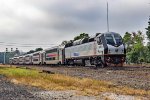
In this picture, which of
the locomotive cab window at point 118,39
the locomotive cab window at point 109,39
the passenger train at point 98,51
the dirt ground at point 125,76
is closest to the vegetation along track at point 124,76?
the dirt ground at point 125,76

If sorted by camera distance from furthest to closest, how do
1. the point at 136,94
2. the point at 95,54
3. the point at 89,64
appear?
the point at 89,64
the point at 95,54
the point at 136,94

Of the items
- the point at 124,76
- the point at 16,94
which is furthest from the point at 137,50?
the point at 16,94

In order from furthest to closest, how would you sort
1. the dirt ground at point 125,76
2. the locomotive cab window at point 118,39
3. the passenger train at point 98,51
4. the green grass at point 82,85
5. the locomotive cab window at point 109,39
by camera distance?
the locomotive cab window at point 118,39 < the locomotive cab window at point 109,39 < the passenger train at point 98,51 < the dirt ground at point 125,76 < the green grass at point 82,85

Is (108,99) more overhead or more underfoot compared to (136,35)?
more underfoot

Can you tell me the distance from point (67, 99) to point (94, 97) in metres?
1.25

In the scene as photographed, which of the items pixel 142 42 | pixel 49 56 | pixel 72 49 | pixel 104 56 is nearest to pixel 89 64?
pixel 104 56

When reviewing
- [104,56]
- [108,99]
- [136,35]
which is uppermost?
[136,35]

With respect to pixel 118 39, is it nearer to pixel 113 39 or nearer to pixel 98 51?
pixel 113 39

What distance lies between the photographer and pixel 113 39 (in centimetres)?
4288

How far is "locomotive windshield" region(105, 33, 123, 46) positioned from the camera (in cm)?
4234

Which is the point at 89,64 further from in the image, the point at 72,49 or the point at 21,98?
the point at 21,98

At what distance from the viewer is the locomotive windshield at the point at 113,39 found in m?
42.3

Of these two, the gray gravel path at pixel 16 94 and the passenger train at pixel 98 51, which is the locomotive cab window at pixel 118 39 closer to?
the passenger train at pixel 98 51

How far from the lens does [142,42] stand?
109 m
